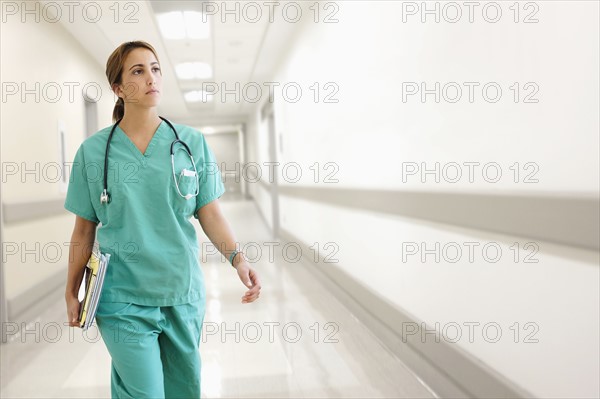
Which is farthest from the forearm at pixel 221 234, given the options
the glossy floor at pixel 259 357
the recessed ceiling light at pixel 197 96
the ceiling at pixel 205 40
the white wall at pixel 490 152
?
the recessed ceiling light at pixel 197 96

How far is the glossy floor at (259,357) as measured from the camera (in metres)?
3.00

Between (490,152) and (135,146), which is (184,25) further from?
(135,146)

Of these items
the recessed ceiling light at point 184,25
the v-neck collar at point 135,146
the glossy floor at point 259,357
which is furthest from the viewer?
the recessed ceiling light at point 184,25

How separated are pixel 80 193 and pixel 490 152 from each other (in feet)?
5.30

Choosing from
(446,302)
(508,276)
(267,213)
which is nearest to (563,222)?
(508,276)

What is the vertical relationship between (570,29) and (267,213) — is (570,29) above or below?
above

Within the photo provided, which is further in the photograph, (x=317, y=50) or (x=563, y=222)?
(x=317, y=50)

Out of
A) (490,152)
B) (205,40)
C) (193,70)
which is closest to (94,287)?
(490,152)

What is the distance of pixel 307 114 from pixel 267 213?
596cm

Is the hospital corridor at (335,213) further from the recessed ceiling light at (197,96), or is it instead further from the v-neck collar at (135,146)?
the recessed ceiling light at (197,96)

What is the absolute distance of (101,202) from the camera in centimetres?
162

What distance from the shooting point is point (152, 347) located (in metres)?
1.59

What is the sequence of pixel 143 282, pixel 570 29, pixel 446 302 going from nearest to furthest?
pixel 143 282
pixel 570 29
pixel 446 302

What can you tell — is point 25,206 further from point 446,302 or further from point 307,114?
point 446,302
